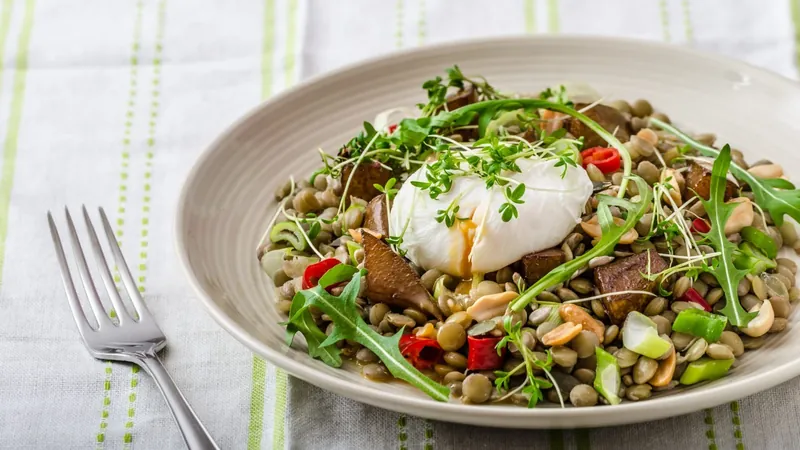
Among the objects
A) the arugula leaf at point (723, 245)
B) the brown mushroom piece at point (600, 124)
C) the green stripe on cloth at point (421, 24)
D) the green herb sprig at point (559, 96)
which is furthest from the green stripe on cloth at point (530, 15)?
the arugula leaf at point (723, 245)

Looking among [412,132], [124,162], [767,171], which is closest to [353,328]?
[412,132]

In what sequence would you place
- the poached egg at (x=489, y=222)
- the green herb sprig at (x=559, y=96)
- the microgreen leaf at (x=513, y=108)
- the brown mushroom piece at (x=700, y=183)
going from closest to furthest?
the poached egg at (x=489, y=222), the brown mushroom piece at (x=700, y=183), the microgreen leaf at (x=513, y=108), the green herb sprig at (x=559, y=96)

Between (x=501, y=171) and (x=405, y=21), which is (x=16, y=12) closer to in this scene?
(x=405, y=21)

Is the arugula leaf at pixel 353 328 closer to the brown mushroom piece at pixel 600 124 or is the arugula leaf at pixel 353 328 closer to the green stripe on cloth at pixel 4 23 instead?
the brown mushroom piece at pixel 600 124

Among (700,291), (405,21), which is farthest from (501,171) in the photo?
(405,21)

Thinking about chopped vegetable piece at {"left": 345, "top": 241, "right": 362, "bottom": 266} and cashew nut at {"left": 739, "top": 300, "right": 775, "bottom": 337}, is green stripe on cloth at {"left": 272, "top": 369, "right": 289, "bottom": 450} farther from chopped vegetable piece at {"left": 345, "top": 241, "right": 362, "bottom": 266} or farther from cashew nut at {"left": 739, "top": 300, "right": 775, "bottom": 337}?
cashew nut at {"left": 739, "top": 300, "right": 775, "bottom": 337}

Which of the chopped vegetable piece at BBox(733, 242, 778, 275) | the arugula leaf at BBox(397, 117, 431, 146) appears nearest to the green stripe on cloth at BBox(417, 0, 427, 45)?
the arugula leaf at BBox(397, 117, 431, 146)
